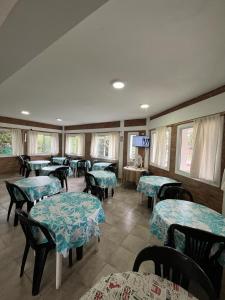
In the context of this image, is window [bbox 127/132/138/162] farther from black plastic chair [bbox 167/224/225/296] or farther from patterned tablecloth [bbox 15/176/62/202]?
black plastic chair [bbox 167/224/225/296]

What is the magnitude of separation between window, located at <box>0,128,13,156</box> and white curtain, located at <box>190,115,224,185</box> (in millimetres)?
6809

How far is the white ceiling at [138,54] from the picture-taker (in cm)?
105

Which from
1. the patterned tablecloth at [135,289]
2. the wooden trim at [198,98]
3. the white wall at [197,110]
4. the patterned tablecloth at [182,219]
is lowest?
the patterned tablecloth at [135,289]

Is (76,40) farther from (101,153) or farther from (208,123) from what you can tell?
(101,153)

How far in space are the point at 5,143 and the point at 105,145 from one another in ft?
13.8

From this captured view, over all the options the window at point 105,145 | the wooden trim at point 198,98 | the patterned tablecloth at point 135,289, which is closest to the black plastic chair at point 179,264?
the patterned tablecloth at point 135,289

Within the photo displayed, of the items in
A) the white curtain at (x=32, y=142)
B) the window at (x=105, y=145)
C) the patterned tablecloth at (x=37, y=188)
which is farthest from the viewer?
the white curtain at (x=32, y=142)

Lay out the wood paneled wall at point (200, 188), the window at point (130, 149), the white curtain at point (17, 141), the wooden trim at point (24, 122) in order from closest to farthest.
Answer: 1. the wood paneled wall at point (200, 188)
2. the window at point (130, 149)
3. the wooden trim at point (24, 122)
4. the white curtain at point (17, 141)

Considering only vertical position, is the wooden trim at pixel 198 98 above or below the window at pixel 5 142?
above

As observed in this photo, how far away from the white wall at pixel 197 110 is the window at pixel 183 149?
24 cm

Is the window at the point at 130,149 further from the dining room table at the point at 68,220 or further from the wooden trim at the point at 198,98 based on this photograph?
the dining room table at the point at 68,220

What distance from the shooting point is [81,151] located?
7.15 meters

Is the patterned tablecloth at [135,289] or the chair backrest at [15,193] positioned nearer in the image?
the patterned tablecloth at [135,289]

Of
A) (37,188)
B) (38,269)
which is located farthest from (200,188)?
(37,188)
